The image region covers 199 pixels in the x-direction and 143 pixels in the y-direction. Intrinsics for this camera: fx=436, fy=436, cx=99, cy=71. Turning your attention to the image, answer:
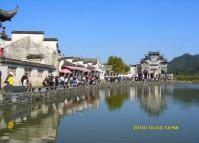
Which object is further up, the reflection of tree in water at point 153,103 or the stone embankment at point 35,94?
the stone embankment at point 35,94

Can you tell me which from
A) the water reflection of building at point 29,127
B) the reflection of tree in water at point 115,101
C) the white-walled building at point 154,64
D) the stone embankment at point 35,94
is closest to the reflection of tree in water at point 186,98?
the reflection of tree in water at point 115,101

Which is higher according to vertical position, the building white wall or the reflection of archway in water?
the building white wall

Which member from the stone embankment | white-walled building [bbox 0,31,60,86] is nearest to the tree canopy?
white-walled building [bbox 0,31,60,86]

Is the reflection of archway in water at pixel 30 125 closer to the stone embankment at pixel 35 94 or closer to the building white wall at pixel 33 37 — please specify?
the stone embankment at pixel 35 94

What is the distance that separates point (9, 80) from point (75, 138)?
587 inches

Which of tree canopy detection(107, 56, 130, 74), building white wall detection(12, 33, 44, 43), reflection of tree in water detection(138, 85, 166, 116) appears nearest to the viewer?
reflection of tree in water detection(138, 85, 166, 116)

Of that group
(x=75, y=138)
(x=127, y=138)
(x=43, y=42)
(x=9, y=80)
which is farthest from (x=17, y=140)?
(x=43, y=42)

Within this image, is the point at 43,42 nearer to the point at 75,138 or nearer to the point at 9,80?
the point at 9,80

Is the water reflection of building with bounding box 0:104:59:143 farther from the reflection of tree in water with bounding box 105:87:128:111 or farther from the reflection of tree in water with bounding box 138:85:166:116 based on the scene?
the reflection of tree in water with bounding box 105:87:128:111

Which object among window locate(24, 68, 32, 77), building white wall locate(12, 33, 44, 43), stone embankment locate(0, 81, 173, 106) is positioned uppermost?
building white wall locate(12, 33, 44, 43)

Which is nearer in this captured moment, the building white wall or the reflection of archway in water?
the reflection of archway in water

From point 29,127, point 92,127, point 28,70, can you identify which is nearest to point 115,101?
point 28,70

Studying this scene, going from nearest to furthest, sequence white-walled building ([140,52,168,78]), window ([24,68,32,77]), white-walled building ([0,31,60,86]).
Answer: window ([24,68,32,77]) < white-walled building ([0,31,60,86]) < white-walled building ([140,52,168,78])

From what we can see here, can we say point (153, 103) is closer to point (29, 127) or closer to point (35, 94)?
point (35, 94)
